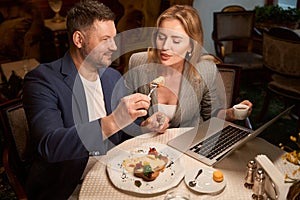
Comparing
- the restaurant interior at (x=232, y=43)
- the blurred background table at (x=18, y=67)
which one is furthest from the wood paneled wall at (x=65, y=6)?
the blurred background table at (x=18, y=67)

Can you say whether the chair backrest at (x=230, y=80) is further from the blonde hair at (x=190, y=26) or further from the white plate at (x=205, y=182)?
the white plate at (x=205, y=182)

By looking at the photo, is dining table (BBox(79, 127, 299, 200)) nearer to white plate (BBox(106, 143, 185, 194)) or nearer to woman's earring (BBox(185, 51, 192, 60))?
white plate (BBox(106, 143, 185, 194))

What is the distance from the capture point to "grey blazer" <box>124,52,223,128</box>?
201cm

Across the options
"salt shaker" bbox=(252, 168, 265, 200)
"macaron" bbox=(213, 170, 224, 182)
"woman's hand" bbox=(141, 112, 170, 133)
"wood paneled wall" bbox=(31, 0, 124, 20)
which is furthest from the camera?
"wood paneled wall" bbox=(31, 0, 124, 20)

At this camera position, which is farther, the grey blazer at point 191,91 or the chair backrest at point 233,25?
Answer: the chair backrest at point 233,25

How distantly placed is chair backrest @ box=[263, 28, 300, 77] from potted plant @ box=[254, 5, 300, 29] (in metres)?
1.18

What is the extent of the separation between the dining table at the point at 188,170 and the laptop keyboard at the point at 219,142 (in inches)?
2.0

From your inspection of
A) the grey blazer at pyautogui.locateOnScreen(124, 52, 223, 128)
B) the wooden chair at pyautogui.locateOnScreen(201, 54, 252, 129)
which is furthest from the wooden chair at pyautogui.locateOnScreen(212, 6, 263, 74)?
the grey blazer at pyautogui.locateOnScreen(124, 52, 223, 128)

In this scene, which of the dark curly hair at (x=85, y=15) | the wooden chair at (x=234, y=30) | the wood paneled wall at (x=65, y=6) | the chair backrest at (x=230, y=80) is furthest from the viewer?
the wood paneled wall at (x=65, y=6)

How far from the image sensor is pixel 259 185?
1262 millimetres

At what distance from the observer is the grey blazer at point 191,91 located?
201 centimetres

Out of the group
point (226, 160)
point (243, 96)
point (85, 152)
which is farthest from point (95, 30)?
point (243, 96)

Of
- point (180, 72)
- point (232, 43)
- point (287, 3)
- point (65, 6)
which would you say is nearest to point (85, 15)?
point (180, 72)

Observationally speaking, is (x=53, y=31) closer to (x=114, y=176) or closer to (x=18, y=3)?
(x=18, y=3)
